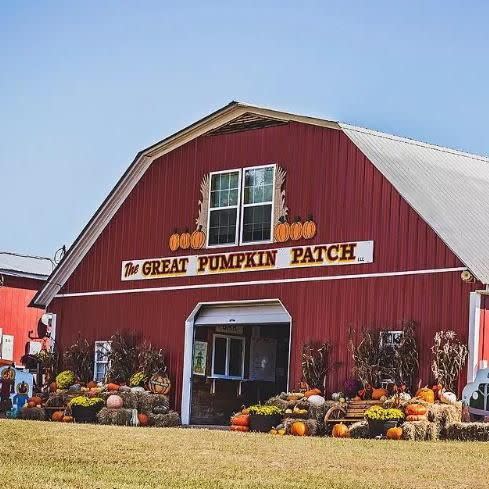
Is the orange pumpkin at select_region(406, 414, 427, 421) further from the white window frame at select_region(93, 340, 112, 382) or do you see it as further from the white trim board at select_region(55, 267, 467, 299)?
the white window frame at select_region(93, 340, 112, 382)

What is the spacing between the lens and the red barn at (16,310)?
44.3m

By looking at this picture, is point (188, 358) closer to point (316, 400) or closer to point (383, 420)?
point (316, 400)

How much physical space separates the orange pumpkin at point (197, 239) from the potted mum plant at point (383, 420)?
8268 mm

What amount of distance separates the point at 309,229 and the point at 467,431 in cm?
703

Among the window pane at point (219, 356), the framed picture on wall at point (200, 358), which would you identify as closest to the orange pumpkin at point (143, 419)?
the framed picture on wall at point (200, 358)

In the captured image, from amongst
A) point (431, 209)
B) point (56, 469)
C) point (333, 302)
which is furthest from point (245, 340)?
point (56, 469)

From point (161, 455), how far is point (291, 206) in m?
11.3

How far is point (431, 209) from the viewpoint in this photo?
27.6 meters

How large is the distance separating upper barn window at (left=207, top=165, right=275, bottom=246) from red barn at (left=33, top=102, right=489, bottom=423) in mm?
35

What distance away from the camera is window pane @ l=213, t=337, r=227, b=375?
108ft

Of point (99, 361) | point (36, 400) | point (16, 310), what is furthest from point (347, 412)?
point (16, 310)

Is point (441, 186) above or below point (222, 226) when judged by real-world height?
above

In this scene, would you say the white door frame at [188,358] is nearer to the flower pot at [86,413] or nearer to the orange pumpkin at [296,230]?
the orange pumpkin at [296,230]

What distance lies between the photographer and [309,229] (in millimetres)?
29609
